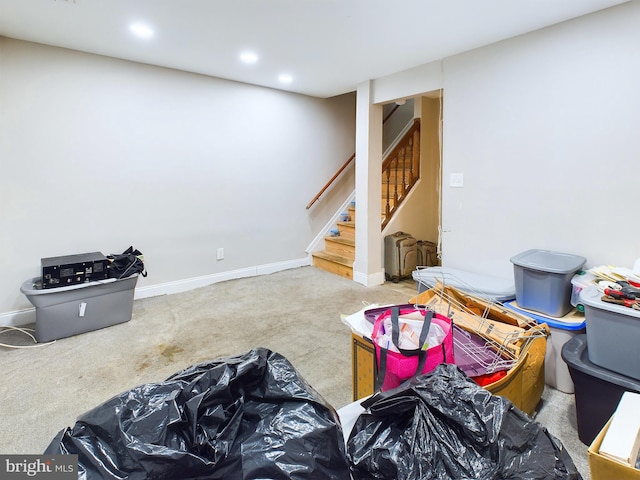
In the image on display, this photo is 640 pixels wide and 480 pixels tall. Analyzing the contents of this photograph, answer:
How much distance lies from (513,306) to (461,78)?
6.47 feet

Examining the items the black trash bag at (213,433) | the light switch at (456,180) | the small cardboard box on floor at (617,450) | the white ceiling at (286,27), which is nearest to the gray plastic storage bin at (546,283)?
the light switch at (456,180)

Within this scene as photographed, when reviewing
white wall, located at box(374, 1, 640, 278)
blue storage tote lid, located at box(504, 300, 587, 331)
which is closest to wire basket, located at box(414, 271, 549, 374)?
blue storage tote lid, located at box(504, 300, 587, 331)

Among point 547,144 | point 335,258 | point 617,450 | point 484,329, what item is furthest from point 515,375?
point 335,258

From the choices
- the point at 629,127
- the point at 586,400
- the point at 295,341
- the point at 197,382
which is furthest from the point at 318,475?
the point at 629,127

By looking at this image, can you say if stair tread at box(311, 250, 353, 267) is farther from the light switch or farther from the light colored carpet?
the light switch

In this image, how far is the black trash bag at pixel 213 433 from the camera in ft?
2.54

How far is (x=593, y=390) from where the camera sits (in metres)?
1.63

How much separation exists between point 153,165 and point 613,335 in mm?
3808

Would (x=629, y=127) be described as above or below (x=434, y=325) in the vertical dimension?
above

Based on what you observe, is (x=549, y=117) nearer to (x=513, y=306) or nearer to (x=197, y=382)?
(x=513, y=306)

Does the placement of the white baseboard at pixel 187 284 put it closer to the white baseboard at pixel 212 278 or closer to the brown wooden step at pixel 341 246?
the white baseboard at pixel 212 278

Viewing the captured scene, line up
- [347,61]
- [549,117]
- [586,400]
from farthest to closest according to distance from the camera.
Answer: [347,61] < [549,117] < [586,400]

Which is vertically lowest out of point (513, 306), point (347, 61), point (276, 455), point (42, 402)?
point (42, 402)

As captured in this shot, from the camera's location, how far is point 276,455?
812 millimetres
